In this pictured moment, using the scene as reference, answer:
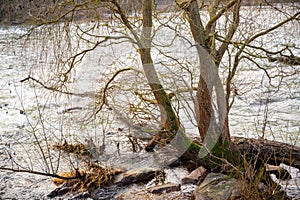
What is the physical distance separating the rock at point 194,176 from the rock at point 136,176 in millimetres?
400

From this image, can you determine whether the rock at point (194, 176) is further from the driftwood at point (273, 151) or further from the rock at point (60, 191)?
the rock at point (60, 191)

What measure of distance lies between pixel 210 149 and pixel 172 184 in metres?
0.64

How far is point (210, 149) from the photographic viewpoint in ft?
18.4

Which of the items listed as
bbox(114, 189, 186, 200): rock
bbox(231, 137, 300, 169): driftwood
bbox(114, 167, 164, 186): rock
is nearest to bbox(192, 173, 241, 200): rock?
bbox(114, 189, 186, 200): rock

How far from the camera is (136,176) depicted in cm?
577

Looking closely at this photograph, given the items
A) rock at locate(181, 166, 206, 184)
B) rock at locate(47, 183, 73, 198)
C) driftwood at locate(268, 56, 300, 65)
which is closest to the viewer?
driftwood at locate(268, 56, 300, 65)

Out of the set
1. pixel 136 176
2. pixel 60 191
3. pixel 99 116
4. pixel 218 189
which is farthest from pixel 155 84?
pixel 60 191

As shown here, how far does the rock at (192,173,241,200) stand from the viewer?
4590 mm

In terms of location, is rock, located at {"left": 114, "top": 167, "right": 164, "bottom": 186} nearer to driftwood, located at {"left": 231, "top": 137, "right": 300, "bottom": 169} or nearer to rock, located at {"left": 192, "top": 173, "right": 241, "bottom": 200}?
rock, located at {"left": 192, "top": 173, "right": 241, "bottom": 200}

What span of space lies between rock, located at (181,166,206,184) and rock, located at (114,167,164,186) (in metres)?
0.40

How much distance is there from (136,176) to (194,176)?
0.73 m

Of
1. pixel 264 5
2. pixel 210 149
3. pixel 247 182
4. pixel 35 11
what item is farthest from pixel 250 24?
pixel 35 11

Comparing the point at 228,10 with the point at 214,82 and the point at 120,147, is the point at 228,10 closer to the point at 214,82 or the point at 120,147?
the point at 214,82

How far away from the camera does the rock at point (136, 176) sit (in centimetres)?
569
